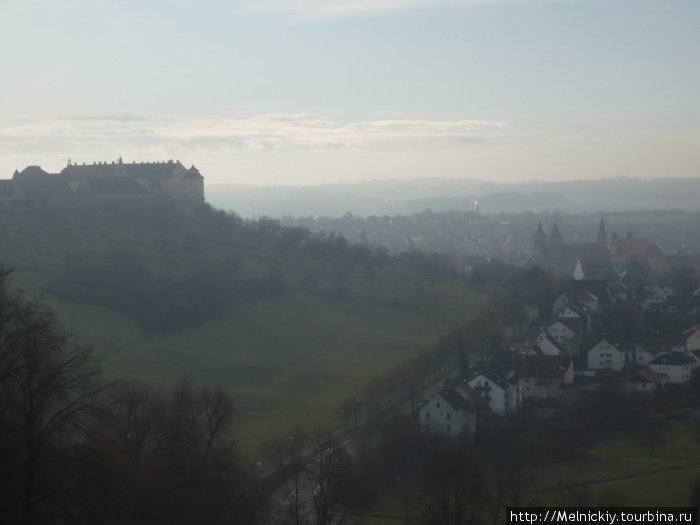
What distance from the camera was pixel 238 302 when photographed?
145 ft

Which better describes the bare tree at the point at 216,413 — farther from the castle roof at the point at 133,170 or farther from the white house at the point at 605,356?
the castle roof at the point at 133,170

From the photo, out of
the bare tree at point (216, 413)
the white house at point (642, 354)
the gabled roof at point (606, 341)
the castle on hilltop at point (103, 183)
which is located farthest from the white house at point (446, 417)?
the castle on hilltop at point (103, 183)

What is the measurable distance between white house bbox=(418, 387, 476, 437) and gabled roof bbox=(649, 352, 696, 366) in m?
11.2

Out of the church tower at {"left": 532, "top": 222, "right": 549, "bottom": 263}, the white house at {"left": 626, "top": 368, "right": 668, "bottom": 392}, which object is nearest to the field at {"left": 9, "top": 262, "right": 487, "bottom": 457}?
the white house at {"left": 626, "top": 368, "right": 668, "bottom": 392}

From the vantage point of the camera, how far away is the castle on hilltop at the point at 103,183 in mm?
56906

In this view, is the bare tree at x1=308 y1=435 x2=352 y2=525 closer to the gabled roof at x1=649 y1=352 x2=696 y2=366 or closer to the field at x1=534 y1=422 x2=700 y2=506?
the field at x1=534 y1=422 x2=700 y2=506

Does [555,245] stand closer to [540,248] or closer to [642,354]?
[540,248]

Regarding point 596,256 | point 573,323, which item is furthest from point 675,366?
point 596,256

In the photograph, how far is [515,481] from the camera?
17203 millimetres

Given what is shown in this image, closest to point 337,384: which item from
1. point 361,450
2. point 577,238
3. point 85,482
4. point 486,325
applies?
point 361,450

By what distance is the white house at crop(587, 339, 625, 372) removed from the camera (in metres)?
36.3

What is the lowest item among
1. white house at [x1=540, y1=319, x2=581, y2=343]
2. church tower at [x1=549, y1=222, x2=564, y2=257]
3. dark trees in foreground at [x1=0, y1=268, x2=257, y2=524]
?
white house at [x1=540, y1=319, x2=581, y2=343]

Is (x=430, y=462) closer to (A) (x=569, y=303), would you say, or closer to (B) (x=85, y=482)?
(B) (x=85, y=482)

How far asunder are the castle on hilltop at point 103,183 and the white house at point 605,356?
35012 millimetres
